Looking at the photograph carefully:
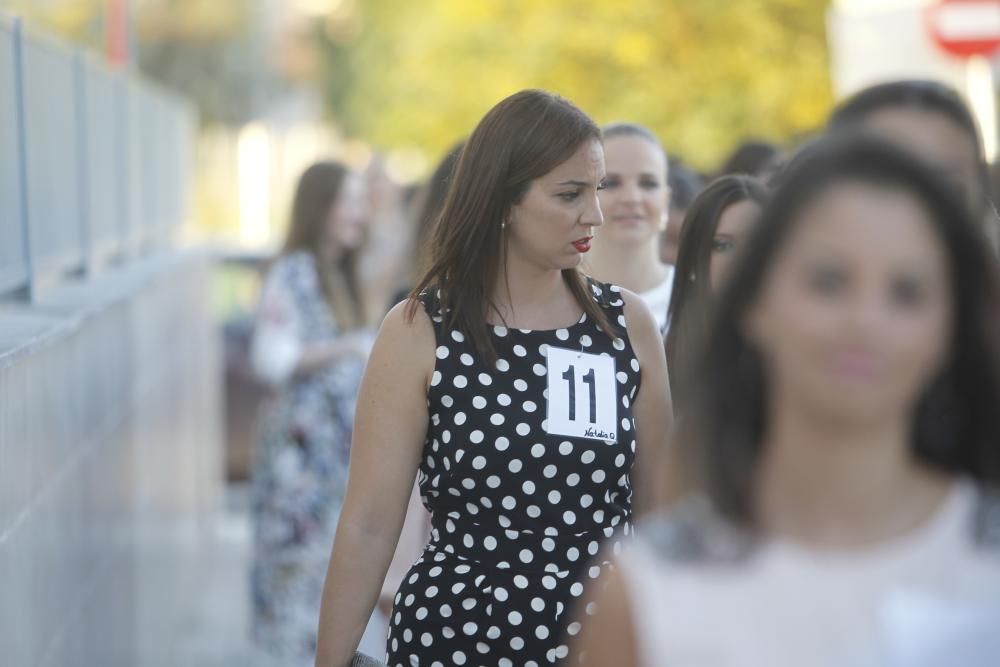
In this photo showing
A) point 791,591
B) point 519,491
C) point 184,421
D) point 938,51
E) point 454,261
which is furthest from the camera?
point 184,421

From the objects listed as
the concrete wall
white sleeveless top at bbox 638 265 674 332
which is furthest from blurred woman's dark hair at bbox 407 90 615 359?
white sleeveless top at bbox 638 265 674 332

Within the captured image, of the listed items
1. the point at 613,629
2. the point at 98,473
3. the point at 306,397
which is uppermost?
the point at 613,629

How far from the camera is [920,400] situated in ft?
7.47

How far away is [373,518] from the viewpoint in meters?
3.91

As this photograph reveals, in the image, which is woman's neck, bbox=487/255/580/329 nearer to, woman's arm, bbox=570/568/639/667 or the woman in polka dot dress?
the woman in polka dot dress

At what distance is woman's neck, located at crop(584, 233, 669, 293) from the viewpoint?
518 cm

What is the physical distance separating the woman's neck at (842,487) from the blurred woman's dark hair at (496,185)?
68.9 inches

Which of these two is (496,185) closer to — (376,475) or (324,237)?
(376,475)

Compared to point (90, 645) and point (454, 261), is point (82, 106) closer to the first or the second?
point (90, 645)

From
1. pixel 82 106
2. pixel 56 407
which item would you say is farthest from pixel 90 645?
pixel 82 106

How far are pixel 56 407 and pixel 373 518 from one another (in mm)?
1224

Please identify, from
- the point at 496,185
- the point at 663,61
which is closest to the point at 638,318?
the point at 496,185

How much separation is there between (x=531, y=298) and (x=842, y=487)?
1.89m

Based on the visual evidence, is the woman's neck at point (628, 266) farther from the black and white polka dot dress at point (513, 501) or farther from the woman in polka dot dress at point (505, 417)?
the black and white polka dot dress at point (513, 501)
